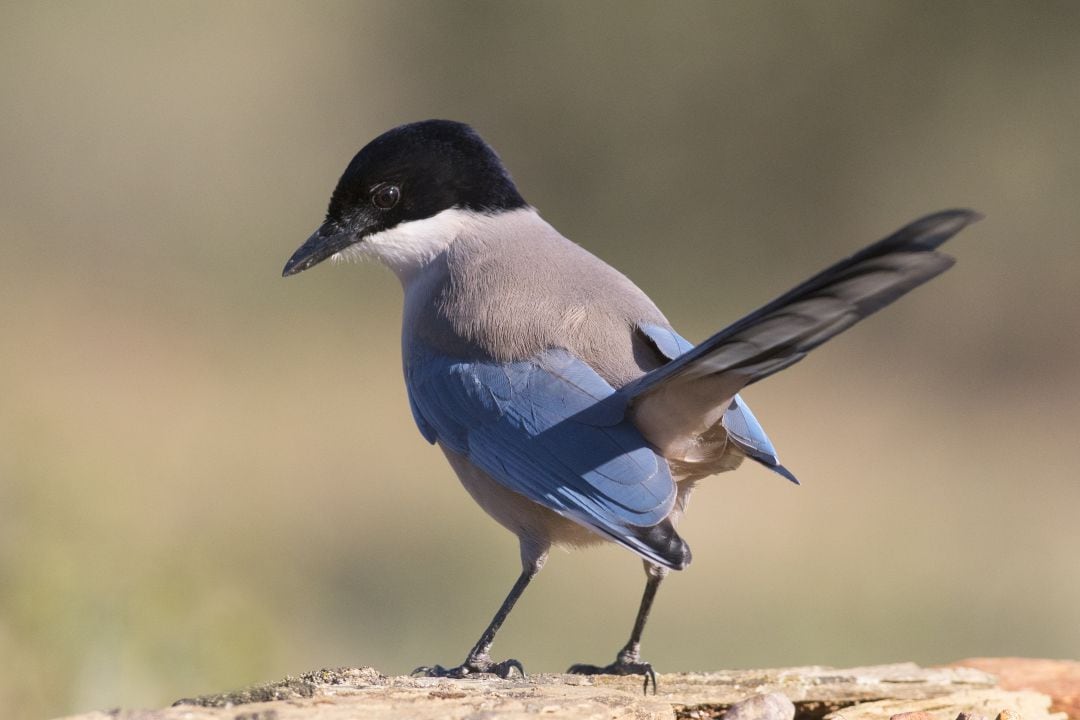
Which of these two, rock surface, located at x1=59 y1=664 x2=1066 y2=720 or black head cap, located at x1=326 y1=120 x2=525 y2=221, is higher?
black head cap, located at x1=326 y1=120 x2=525 y2=221

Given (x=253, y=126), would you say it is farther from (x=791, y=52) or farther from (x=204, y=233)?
(x=791, y=52)

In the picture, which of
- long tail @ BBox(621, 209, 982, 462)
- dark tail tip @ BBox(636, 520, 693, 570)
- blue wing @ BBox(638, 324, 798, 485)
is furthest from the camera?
blue wing @ BBox(638, 324, 798, 485)

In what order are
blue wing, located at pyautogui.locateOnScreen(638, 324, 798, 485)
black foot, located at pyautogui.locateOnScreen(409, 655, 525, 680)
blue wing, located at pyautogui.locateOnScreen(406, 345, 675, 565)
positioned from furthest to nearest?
black foot, located at pyautogui.locateOnScreen(409, 655, 525, 680) < blue wing, located at pyautogui.locateOnScreen(638, 324, 798, 485) < blue wing, located at pyautogui.locateOnScreen(406, 345, 675, 565)

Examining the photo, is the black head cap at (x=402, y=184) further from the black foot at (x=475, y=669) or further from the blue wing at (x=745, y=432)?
the black foot at (x=475, y=669)

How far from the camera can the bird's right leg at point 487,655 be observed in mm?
4109

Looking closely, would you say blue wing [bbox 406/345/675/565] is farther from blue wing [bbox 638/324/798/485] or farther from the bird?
blue wing [bbox 638/324/798/485]

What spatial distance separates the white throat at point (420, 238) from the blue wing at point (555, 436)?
48 centimetres

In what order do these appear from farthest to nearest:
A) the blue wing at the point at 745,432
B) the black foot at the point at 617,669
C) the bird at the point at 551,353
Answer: the black foot at the point at 617,669 → the blue wing at the point at 745,432 → the bird at the point at 551,353

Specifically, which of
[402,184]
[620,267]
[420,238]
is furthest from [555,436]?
[620,267]

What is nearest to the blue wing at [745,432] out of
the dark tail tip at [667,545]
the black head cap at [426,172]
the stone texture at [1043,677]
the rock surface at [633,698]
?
the dark tail tip at [667,545]

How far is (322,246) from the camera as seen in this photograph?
482 centimetres

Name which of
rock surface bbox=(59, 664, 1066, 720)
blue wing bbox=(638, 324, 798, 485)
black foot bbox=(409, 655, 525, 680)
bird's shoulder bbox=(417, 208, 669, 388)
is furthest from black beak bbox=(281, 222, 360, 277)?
rock surface bbox=(59, 664, 1066, 720)

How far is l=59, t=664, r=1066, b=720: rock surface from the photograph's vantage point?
3.18 m

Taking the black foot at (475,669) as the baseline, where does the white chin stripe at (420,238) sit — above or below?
above
